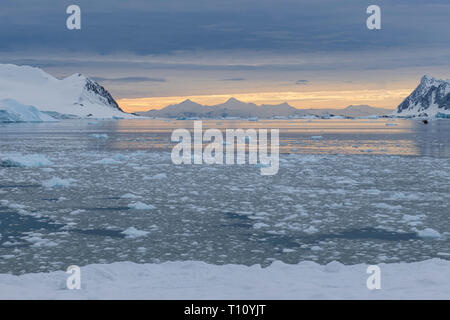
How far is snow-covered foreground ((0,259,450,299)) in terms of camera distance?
5070 millimetres

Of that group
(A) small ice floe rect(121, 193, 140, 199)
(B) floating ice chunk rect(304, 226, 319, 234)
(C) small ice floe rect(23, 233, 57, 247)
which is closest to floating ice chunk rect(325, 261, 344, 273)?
(B) floating ice chunk rect(304, 226, 319, 234)

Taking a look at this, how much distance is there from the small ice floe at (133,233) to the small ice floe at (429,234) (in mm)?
4364

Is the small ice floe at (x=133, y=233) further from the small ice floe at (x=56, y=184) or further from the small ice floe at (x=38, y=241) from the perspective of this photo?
the small ice floe at (x=56, y=184)

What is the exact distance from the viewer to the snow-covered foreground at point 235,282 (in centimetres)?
507

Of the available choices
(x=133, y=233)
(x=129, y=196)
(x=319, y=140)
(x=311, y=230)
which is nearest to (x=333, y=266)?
(x=311, y=230)

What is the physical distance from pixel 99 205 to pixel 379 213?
Result: 568 centimetres

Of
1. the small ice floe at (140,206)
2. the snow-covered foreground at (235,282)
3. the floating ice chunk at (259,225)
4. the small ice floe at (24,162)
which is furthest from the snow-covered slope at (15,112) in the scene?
the snow-covered foreground at (235,282)

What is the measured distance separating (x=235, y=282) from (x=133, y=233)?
9.89 ft

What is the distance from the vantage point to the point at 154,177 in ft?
49.7

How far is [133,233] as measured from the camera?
8.11 m

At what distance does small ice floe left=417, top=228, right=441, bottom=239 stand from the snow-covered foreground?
164 centimetres

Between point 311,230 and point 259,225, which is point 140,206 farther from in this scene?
point 311,230

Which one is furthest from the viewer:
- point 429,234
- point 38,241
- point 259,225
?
point 259,225
